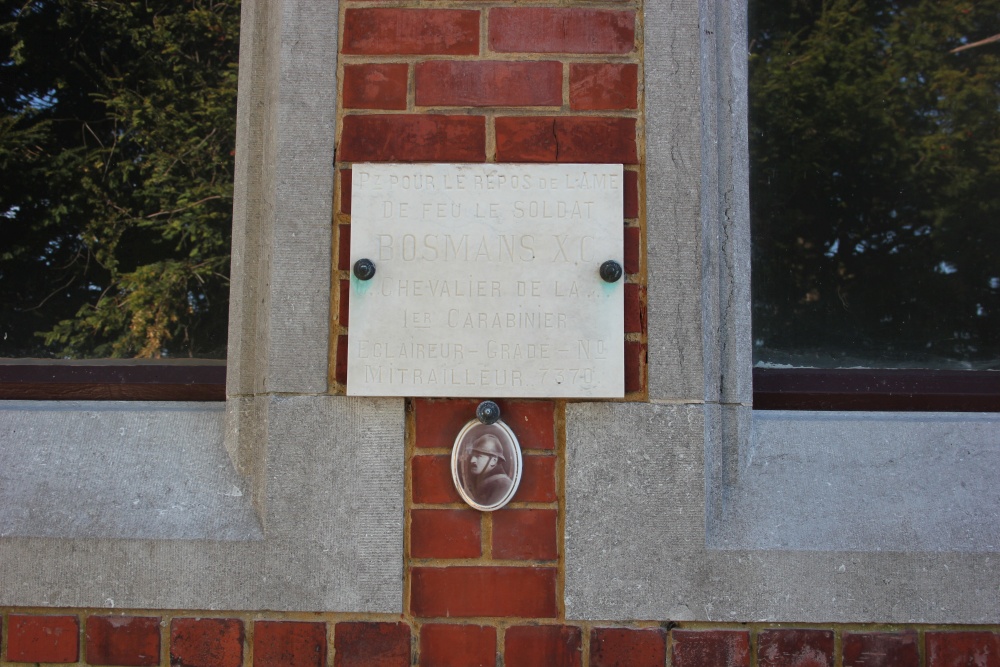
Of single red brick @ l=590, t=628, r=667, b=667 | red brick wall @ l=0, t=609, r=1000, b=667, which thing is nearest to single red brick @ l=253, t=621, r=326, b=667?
red brick wall @ l=0, t=609, r=1000, b=667

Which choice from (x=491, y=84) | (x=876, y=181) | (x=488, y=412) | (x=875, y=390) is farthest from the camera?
(x=876, y=181)

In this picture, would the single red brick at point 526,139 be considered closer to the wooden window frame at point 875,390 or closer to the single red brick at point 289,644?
the wooden window frame at point 875,390

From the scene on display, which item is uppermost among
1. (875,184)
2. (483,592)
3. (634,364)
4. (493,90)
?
(493,90)

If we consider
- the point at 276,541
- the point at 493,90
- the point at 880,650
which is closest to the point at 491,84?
the point at 493,90

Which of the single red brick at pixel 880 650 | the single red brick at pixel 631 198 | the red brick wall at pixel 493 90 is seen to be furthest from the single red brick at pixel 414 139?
the single red brick at pixel 880 650

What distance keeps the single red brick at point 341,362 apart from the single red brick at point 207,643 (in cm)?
54

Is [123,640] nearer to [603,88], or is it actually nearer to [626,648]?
[626,648]

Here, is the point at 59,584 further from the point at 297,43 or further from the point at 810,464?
the point at 810,464

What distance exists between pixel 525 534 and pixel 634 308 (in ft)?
1.70

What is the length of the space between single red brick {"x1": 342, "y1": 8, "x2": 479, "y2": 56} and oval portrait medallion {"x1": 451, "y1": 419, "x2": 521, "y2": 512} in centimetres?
82

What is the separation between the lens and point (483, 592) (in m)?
1.60

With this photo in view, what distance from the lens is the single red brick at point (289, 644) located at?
1.60 metres

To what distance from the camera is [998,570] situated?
→ 1606 mm

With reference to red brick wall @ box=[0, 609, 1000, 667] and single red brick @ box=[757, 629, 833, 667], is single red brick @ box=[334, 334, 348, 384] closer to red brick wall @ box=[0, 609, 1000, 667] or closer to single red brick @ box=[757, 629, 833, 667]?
red brick wall @ box=[0, 609, 1000, 667]
